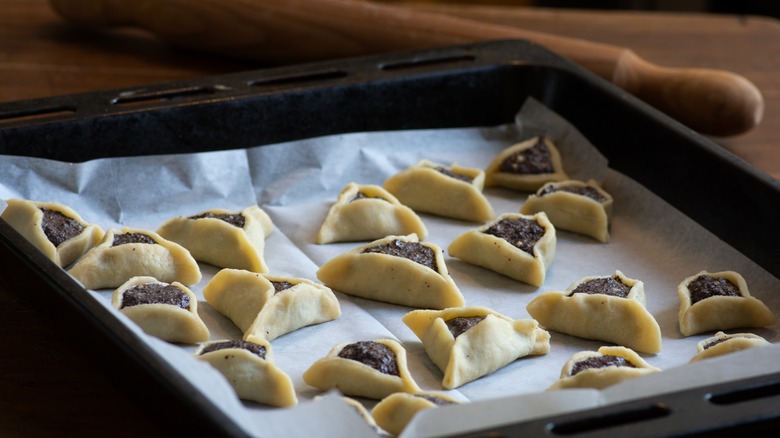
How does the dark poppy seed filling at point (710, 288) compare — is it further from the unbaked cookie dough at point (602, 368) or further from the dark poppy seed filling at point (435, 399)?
the dark poppy seed filling at point (435, 399)

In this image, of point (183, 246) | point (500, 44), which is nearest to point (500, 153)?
point (500, 44)

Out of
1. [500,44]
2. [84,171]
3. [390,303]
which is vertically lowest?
[390,303]

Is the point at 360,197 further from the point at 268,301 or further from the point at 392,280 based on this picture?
the point at 268,301

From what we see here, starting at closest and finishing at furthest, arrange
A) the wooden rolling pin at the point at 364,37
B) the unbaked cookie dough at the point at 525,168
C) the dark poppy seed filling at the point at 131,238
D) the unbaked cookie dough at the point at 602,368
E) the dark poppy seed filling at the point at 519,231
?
1. the unbaked cookie dough at the point at 602,368
2. the dark poppy seed filling at the point at 131,238
3. the dark poppy seed filling at the point at 519,231
4. the unbaked cookie dough at the point at 525,168
5. the wooden rolling pin at the point at 364,37

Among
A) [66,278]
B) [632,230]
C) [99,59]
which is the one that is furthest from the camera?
[99,59]

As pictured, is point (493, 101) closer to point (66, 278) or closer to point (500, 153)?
point (500, 153)

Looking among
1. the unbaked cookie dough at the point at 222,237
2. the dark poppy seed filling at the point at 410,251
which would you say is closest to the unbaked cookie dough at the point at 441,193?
the dark poppy seed filling at the point at 410,251

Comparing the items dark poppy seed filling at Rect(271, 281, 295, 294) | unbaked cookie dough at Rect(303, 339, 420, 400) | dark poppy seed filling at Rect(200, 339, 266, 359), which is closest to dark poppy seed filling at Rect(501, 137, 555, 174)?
dark poppy seed filling at Rect(271, 281, 295, 294)
